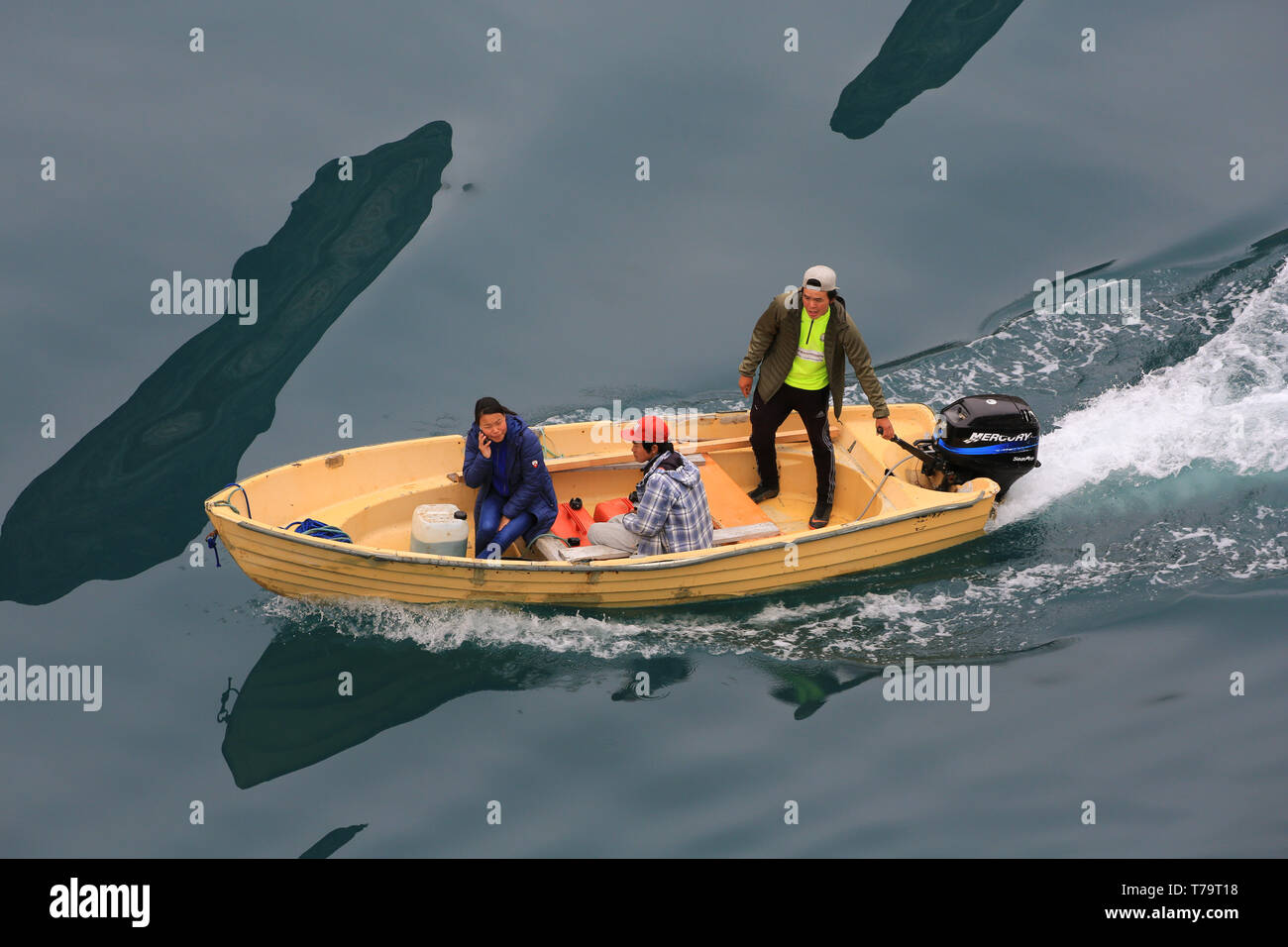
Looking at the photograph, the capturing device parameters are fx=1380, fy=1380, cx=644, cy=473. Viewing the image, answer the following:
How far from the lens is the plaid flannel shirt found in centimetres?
966

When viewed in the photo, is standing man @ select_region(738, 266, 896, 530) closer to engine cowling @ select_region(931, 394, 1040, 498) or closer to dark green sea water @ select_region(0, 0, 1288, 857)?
engine cowling @ select_region(931, 394, 1040, 498)

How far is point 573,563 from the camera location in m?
9.58

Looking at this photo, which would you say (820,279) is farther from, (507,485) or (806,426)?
(507,485)

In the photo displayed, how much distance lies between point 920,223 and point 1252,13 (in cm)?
553

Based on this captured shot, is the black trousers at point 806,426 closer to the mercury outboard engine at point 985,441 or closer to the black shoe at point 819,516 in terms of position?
the black shoe at point 819,516

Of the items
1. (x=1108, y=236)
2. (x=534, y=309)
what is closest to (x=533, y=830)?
(x=534, y=309)

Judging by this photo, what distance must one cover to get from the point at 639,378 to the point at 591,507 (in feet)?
6.45

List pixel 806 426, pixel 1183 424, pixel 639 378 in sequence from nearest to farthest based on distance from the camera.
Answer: pixel 806 426
pixel 1183 424
pixel 639 378

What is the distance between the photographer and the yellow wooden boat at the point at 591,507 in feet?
31.2

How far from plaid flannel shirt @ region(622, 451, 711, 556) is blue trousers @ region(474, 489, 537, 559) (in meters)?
0.76

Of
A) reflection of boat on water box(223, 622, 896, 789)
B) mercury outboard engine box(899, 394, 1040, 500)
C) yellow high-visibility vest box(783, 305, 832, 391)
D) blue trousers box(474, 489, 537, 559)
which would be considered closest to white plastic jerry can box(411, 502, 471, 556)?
blue trousers box(474, 489, 537, 559)

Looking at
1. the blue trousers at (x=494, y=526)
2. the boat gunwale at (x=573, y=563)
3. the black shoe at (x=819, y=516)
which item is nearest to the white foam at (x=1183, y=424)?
the black shoe at (x=819, y=516)

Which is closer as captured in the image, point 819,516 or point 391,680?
point 391,680

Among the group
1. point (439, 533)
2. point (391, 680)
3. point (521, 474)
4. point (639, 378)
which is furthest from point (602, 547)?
point (639, 378)
